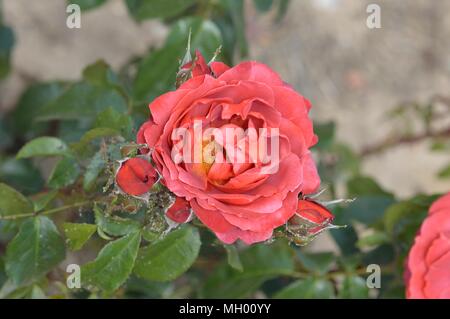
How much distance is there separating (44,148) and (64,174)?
4 cm

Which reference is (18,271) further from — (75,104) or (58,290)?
(75,104)

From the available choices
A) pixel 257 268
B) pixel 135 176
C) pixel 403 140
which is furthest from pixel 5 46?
pixel 403 140

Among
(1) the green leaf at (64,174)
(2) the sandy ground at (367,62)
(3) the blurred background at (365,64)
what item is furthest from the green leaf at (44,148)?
(2) the sandy ground at (367,62)

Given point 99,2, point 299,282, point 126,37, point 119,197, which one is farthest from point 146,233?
point 126,37

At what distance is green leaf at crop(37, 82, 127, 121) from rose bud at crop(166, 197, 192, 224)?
0.38 m

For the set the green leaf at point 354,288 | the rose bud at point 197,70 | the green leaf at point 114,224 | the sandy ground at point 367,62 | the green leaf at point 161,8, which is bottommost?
the green leaf at point 354,288

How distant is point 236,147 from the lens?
67 centimetres

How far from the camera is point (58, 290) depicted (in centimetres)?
95

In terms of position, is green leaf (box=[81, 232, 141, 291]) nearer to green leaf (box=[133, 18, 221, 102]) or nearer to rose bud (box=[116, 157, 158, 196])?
rose bud (box=[116, 157, 158, 196])

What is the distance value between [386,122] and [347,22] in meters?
0.35

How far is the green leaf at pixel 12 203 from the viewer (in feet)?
2.78

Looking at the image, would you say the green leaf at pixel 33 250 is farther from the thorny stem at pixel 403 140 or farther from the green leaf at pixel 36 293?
the thorny stem at pixel 403 140

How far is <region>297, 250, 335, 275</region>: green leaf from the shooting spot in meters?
1.03

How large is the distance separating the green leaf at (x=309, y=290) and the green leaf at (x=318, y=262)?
0.6 inches
